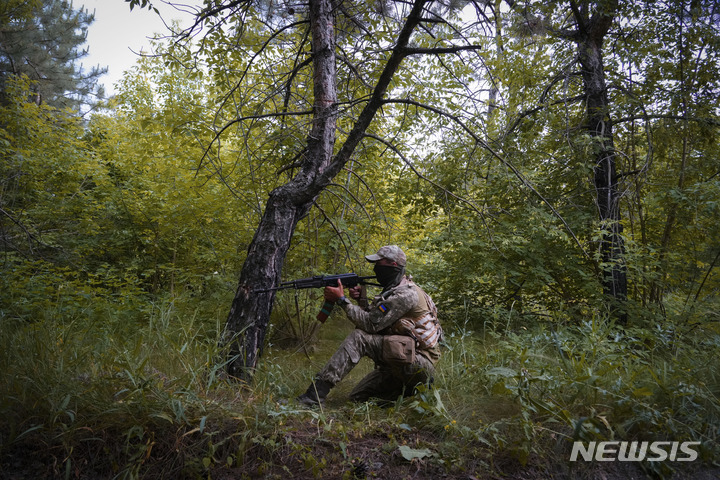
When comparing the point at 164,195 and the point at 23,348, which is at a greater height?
the point at 164,195

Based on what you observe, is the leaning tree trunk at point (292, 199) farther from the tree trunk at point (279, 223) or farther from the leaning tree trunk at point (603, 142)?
the leaning tree trunk at point (603, 142)

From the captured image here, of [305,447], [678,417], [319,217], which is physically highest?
[319,217]

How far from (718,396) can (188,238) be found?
21.5 ft

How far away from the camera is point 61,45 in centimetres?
1173

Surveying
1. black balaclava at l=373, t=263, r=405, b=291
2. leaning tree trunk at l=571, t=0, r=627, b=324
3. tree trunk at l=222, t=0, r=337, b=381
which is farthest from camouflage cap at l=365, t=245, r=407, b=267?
leaning tree trunk at l=571, t=0, r=627, b=324

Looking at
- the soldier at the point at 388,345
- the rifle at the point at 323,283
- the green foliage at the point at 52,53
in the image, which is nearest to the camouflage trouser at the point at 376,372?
the soldier at the point at 388,345

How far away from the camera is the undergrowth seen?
1937 mm

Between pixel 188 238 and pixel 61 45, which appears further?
pixel 61 45

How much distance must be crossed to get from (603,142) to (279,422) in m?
5.43

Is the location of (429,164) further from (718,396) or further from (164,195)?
(164,195)

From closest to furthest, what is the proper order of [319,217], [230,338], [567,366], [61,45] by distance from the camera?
[567,366] → [230,338] → [319,217] → [61,45]

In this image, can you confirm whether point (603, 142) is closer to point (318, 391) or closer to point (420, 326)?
point (420, 326)

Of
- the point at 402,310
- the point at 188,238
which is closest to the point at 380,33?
the point at 402,310

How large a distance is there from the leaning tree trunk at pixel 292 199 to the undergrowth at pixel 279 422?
0.34 meters
